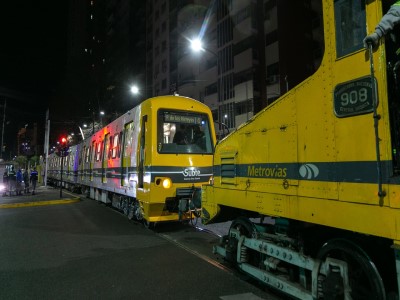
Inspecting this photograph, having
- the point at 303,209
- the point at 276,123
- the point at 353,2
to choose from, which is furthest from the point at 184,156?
the point at 353,2

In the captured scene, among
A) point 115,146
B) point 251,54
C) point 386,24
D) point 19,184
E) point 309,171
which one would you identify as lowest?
point 19,184

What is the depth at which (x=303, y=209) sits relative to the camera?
3.66 metres

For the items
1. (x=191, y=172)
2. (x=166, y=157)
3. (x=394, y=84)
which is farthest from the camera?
(x=191, y=172)

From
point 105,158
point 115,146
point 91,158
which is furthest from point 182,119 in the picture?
point 91,158

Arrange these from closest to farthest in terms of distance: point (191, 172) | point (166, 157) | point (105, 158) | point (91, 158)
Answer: point (166, 157), point (191, 172), point (105, 158), point (91, 158)

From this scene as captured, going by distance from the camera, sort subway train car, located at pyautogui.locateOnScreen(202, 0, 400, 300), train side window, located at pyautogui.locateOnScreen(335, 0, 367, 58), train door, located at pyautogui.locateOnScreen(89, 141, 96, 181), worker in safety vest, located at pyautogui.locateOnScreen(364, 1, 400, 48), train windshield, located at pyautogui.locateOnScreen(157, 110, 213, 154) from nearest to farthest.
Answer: worker in safety vest, located at pyautogui.locateOnScreen(364, 1, 400, 48) < subway train car, located at pyautogui.locateOnScreen(202, 0, 400, 300) < train side window, located at pyautogui.locateOnScreen(335, 0, 367, 58) < train windshield, located at pyautogui.locateOnScreen(157, 110, 213, 154) < train door, located at pyautogui.locateOnScreen(89, 141, 96, 181)

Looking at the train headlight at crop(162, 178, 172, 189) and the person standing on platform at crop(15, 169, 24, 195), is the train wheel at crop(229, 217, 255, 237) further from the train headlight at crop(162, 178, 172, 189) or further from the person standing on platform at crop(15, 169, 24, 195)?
the person standing on platform at crop(15, 169, 24, 195)

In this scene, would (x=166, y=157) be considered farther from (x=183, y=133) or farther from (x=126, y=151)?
(x=126, y=151)

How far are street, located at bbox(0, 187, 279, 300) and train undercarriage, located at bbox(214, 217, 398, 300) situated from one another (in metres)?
0.53

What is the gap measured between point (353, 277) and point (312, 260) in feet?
1.60

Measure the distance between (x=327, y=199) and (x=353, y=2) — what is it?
191cm

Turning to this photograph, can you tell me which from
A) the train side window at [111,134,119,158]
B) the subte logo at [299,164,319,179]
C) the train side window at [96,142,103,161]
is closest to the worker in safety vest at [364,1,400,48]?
the subte logo at [299,164,319,179]

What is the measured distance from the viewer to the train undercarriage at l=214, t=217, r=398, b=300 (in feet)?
10.3

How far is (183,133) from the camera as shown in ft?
30.7
